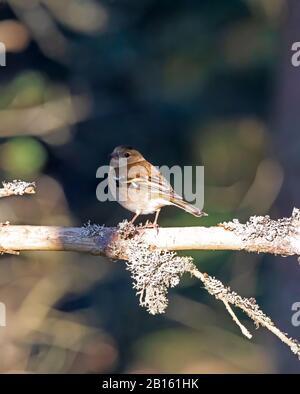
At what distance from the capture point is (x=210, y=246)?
3457 millimetres

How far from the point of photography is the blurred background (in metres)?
7.70

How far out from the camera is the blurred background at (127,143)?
7.70 m

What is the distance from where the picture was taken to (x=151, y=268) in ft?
11.7

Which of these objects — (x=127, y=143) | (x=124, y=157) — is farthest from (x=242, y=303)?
(x=127, y=143)

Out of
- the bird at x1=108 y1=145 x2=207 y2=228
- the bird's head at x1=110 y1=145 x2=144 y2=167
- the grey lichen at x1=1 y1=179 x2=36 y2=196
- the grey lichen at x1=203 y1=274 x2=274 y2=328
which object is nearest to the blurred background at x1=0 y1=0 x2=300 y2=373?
the bird's head at x1=110 y1=145 x2=144 y2=167

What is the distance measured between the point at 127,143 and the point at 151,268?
4.77 meters

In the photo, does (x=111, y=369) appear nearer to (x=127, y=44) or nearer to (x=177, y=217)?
(x=177, y=217)

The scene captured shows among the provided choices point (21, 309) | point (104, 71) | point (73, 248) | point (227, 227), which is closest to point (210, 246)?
point (227, 227)

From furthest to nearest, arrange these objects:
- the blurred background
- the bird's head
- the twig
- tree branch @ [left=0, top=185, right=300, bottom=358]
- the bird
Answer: the blurred background < the bird's head < the bird < tree branch @ [left=0, top=185, right=300, bottom=358] < the twig

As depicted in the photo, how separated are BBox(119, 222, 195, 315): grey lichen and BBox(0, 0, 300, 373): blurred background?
399cm

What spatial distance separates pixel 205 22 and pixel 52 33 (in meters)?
1.37

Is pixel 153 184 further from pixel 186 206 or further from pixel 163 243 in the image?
pixel 163 243

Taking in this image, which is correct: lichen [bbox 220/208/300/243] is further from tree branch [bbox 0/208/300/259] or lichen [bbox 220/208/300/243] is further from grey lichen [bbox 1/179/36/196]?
grey lichen [bbox 1/179/36/196]

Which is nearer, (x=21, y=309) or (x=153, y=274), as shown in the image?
(x=153, y=274)
